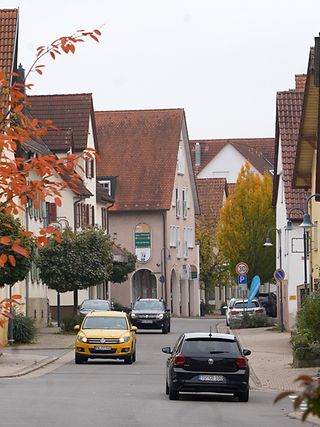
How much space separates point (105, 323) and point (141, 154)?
56832mm

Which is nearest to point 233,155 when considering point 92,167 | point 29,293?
point 92,167

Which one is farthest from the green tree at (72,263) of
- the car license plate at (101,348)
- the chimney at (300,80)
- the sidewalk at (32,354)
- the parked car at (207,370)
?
the parked car at (207,370)

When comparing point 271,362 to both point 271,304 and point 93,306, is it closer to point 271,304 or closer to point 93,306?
point 93,306

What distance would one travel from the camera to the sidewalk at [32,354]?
106 ft

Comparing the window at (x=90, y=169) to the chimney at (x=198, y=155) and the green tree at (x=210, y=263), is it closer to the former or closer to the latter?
the green tree at (x=210, y=263)

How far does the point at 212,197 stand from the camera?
107 m

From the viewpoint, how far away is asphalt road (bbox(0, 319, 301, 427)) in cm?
1886

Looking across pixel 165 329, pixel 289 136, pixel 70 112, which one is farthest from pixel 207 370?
pixel 70 112

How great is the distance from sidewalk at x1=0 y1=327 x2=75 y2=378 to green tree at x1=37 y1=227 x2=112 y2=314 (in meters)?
2.14

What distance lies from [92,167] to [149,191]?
58.8ft

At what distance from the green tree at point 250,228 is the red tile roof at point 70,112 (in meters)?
11.1

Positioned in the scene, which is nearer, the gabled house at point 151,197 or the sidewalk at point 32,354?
the sidewalk at point 32,354

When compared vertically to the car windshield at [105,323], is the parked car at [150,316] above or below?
below

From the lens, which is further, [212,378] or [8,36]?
[8,36]
